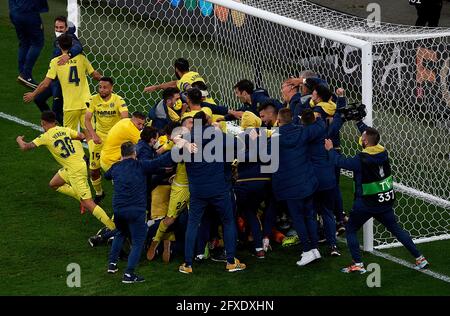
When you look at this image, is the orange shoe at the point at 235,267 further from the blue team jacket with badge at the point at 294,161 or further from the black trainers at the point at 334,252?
the black trainers at the point at 334,252

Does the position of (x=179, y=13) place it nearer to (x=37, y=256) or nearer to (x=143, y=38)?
(x=143, y=38)

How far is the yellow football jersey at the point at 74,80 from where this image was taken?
15.7 m

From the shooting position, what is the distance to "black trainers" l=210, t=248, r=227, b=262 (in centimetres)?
1319

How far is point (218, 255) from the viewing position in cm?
1325

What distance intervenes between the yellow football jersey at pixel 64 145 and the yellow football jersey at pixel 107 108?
0.82 m

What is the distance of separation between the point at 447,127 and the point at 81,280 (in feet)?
20.0

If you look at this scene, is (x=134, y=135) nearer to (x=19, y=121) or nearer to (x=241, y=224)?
(x=241, y=224)

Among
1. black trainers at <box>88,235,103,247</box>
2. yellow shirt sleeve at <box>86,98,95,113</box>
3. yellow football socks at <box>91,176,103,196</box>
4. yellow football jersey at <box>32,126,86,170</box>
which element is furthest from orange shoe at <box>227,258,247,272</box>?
yellow shirt sleeve at <box>86,98,95,113</box>

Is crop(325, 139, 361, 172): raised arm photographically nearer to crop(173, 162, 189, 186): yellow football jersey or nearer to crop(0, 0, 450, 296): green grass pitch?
crop(0, 0, 450, 296): green grass pitch

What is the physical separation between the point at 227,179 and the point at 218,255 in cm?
107

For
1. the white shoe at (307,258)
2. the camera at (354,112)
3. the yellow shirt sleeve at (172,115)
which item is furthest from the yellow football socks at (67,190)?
the camera at (354,112)

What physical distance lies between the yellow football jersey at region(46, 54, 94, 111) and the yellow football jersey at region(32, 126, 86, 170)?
6.08 ft

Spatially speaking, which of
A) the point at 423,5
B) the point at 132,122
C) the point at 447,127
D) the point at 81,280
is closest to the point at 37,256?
the point at 81,280

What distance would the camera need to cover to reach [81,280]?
12539 millimetres
